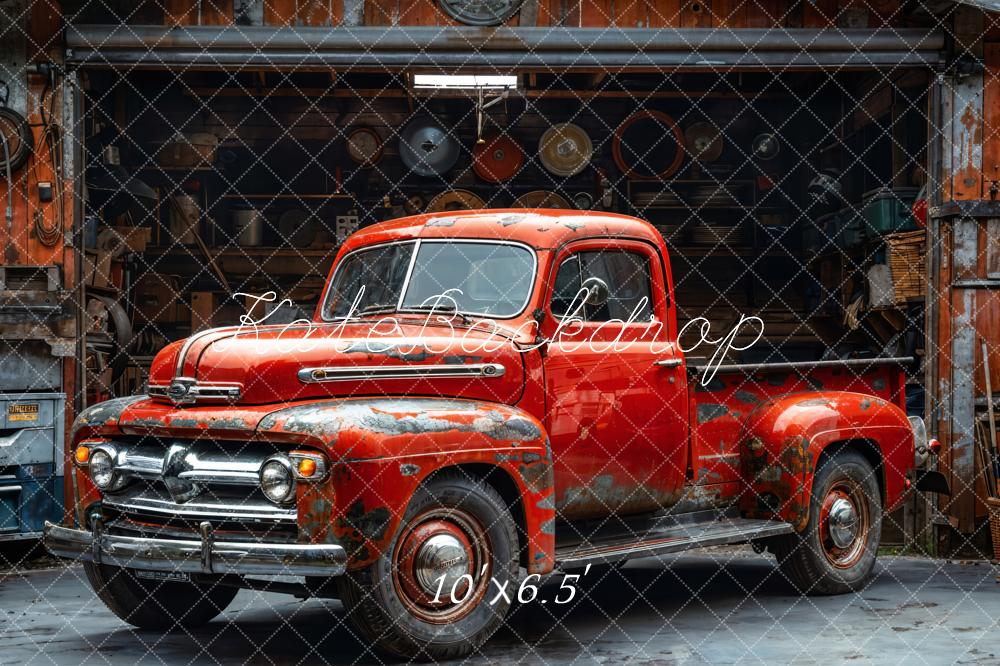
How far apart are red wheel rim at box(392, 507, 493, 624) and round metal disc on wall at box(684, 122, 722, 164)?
31.4 ft

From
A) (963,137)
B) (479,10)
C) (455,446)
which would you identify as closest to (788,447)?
(455,446)

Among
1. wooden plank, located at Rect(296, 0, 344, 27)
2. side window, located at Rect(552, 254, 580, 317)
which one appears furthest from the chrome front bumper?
wooden plank, located at Rect(296, 0, 344, 27)

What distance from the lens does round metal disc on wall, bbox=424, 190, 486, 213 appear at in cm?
1398

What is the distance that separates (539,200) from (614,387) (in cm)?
748

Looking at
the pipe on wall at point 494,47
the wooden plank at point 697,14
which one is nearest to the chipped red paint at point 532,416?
the pipe on wall at point 494,47

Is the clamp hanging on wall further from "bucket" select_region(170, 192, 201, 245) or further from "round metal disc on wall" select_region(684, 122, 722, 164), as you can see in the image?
"round metal disc on wall" select_region(684, 122, 722, 164)

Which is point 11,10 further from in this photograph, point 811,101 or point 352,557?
point 811,101

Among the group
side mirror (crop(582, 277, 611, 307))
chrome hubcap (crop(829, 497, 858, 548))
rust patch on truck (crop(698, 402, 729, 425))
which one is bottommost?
chrome hubcap (crop(829, 497, 858, 548))

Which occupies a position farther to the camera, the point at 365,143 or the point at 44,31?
the point at 365,143

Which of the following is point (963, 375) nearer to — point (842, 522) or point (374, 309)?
point (842, 522)

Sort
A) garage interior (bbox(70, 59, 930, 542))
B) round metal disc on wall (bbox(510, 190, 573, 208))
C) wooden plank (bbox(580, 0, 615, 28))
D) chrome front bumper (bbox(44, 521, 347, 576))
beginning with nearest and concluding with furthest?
1. chrome front bumper (bbox(44, 521, 347, 576))
2. wooden plank (bbox(580, 0, 615, 28))
3. round metal disc on wall (bbox(510, 190, 573, 208))
4. garage interior (bbox(70, 59, 930, 542))

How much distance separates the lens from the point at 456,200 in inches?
Result: 552

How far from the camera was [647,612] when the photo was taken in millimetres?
7598

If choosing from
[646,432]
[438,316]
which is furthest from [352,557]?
[646,432]
